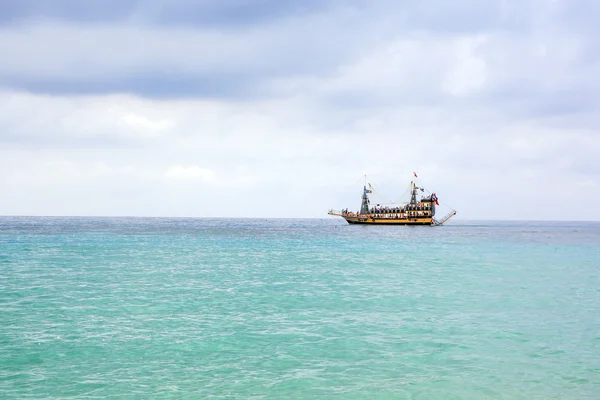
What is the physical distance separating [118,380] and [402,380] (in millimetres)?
7399

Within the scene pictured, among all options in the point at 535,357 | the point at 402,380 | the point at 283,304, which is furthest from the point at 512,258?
the point at 402,380

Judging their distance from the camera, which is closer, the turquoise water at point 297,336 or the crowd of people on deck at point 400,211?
the turquoise water at point 297,336

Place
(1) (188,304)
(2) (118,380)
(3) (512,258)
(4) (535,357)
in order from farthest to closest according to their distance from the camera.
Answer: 1. (3) (512,258)
2. (1) (188,304)
3. (4) (535,357)
4. (2) (118,380)

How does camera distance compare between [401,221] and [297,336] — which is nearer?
[297,336]

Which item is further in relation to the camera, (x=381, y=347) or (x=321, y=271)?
(x=321, y=271)

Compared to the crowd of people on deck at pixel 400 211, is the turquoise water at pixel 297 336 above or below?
below

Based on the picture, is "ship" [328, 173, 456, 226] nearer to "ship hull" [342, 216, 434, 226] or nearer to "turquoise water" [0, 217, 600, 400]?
"ship hull" [342, 216, 434, 226]

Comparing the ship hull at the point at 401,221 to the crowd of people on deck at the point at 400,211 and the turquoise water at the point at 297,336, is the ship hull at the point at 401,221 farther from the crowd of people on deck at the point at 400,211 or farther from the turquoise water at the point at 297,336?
the turquoise water at the point at 297,336

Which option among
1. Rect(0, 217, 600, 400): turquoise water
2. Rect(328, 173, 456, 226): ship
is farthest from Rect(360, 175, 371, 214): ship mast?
Rect(0, 217, 600, 400): turquoise water

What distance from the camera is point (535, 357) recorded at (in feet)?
50.0

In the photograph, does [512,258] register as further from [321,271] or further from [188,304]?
[188,304]

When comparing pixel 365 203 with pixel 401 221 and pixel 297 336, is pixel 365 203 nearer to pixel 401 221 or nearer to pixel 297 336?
pixel 401 221


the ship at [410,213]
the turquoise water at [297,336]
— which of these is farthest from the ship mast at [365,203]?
the turquoise water at [297,336]

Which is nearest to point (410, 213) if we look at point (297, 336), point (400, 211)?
point (400, 211)
